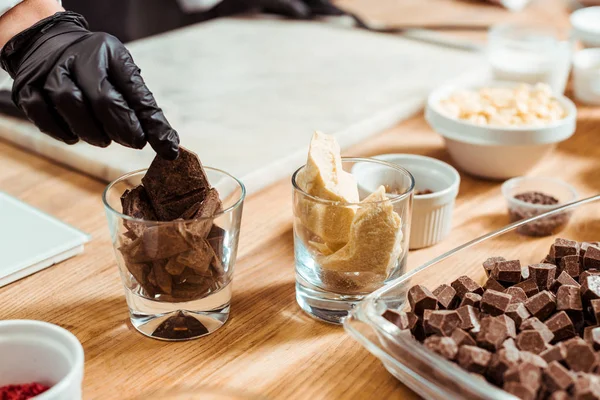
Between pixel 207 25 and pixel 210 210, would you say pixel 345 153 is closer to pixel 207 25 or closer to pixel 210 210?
pixel 210 210

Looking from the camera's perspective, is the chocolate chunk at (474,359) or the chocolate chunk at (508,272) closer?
the chocolate chunk at (474,359)

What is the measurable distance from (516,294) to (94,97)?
58cm

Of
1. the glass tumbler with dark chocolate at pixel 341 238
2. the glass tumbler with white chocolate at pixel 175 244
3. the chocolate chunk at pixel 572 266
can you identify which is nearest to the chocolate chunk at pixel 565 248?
the chocolate chunk at pixel 572 266

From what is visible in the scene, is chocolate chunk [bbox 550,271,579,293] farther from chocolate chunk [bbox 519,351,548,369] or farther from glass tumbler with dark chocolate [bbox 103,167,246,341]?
glass tumbler with dark chocolate [bbox 103,167,246,341]

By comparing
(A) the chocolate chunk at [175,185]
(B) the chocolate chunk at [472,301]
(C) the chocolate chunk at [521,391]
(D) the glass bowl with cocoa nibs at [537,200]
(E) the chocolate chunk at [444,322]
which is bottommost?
(D) the glass bowl with cocoa nibs at [537,200]

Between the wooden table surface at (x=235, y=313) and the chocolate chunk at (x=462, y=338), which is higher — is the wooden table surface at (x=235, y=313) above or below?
below

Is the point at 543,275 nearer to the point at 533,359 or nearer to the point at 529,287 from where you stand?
the point at 529,287

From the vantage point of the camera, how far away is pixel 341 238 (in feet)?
3.05

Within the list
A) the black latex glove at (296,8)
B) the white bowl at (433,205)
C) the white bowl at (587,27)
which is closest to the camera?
the white bowl at (433,205)

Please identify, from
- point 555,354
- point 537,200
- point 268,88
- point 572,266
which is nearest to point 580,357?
point 555,354

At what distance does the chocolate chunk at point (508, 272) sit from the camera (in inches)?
37.9

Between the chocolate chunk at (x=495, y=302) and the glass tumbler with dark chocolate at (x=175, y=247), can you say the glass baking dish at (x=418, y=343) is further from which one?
the glass tumbler with dark chocolate at (x=175, y=247)

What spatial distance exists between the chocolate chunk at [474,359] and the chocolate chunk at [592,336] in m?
0.14

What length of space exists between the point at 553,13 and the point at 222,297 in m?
2.16
